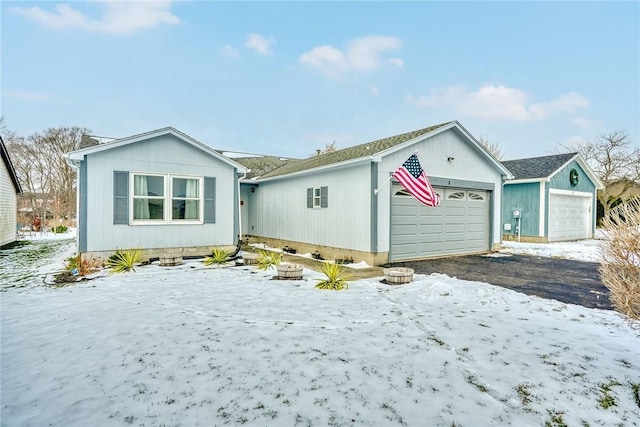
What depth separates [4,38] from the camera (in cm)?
954

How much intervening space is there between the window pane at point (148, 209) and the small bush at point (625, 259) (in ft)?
31.8

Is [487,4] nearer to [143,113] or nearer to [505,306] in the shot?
[505,306]

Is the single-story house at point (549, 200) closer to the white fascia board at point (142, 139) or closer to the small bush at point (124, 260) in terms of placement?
the white fascia board at point (142, 139)

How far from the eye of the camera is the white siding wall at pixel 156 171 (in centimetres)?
855

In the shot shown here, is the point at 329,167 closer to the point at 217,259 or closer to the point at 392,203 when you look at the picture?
the point at 392,203

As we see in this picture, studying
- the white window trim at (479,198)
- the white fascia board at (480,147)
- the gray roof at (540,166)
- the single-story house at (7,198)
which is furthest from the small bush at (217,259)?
the gray roof at (540,166)

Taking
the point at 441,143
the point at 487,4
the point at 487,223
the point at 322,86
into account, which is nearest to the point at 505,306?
the point at 441,143

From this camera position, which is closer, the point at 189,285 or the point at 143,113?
the point at 189,285

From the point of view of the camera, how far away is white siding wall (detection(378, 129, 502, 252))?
30.2 feet

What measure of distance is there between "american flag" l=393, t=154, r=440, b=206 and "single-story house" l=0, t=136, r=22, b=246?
49.4 ft

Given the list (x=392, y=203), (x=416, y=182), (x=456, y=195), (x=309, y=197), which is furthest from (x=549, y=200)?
(x=309, y=197)

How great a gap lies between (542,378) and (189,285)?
5.90 m

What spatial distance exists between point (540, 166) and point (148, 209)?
17505 millimetres

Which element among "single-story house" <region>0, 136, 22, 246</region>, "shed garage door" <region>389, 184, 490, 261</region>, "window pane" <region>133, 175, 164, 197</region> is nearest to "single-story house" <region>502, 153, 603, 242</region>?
"shed garage door" <region>389, 184, 490, 261</region>
